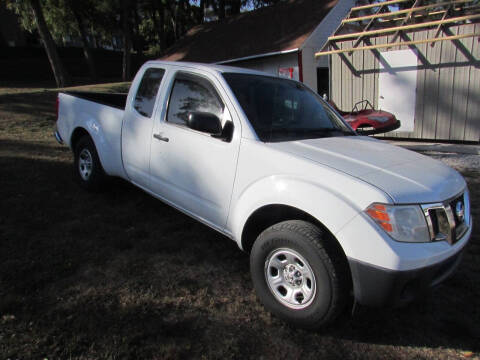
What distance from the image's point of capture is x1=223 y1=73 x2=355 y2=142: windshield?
2947 millimetres

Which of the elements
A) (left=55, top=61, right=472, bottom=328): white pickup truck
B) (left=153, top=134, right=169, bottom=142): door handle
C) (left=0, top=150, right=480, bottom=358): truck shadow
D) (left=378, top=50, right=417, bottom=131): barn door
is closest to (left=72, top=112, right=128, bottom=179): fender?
(left=55, top=61, right=472, bottom=328): white pickup truck

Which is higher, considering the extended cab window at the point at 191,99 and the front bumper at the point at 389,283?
the extended cab window at the point at 191,99

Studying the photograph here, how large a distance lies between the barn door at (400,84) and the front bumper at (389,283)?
365 inches

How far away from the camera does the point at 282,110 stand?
321cm

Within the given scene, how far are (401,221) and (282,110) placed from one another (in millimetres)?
1562

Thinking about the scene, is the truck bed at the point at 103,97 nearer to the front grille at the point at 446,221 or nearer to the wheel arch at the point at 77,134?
the wheel arch at the point at 77,134

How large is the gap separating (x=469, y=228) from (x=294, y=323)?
145 centimetres

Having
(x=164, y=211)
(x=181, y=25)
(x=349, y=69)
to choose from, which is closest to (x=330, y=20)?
(x=349, y=69)

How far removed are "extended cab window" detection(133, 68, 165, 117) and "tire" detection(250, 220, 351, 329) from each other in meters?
2.10

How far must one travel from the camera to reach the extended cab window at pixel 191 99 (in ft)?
10.2

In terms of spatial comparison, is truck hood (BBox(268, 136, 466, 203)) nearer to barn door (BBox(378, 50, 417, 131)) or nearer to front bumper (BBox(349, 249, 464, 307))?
front bumper (BBox(349, 249, 464, 307))

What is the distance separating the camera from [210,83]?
317 cm

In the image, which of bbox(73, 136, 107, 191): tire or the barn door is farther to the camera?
the barn door

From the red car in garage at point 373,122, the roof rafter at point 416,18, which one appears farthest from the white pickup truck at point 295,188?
the roof rafter at point 416,18
